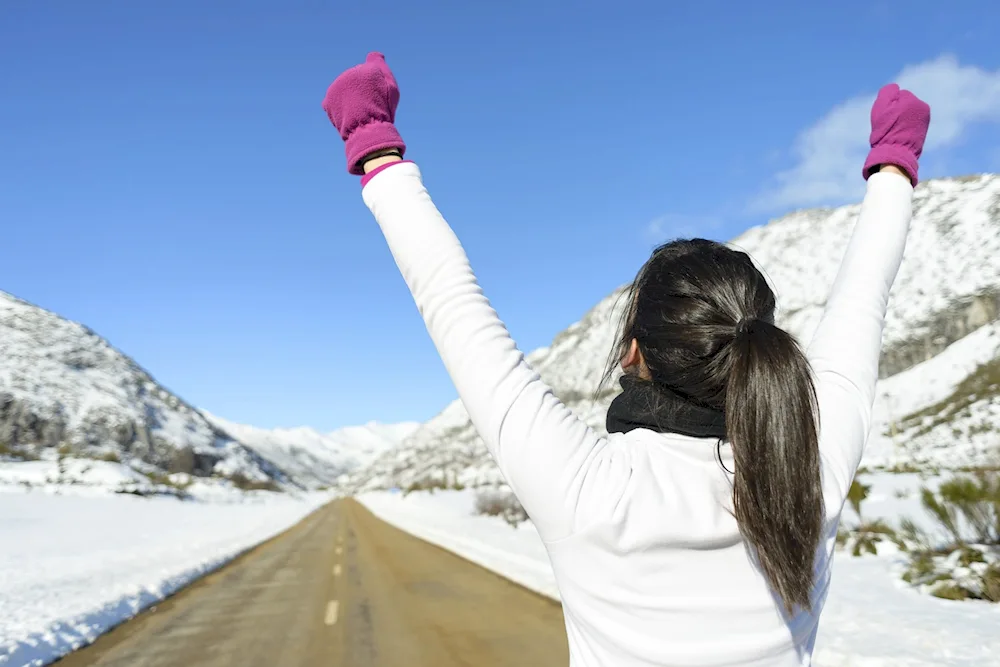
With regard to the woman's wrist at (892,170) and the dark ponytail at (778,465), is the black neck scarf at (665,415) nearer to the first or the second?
the dark ponytail at (778,465)

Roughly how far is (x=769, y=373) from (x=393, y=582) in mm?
12873

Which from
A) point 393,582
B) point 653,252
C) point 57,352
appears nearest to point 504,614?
point 393,582

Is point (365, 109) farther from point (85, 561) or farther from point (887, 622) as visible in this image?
point (85, 561)

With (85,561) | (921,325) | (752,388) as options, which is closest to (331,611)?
(85,561)

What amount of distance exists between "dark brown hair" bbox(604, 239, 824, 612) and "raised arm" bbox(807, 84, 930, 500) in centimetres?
13

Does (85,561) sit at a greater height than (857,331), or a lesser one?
lesser

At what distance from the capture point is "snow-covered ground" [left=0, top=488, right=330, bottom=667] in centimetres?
900

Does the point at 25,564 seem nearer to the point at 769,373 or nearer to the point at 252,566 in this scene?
the point at 252,566

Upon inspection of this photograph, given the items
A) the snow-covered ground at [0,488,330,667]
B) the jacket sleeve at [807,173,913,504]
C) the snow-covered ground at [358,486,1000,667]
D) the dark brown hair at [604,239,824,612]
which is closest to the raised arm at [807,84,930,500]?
the jacket sleeve at [807,173,913,504]

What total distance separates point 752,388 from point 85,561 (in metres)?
19.1

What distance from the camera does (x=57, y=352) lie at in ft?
297

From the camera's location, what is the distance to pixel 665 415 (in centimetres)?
117

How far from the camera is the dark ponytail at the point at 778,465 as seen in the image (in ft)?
3.60

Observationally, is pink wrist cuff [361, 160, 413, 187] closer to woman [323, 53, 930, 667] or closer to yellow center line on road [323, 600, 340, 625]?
woman [323, 53, 930, 667]
